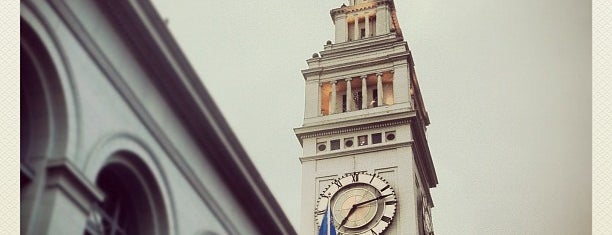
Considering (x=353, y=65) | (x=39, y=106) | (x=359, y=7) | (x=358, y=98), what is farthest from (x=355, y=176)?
(x=39, y=106)

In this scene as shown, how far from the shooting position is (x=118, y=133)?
744 inches

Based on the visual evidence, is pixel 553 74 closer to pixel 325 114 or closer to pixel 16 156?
pixel 16 156

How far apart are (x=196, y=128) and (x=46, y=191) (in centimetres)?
633

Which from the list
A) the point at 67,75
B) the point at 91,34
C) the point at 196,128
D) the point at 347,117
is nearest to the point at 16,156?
the point at 67,75

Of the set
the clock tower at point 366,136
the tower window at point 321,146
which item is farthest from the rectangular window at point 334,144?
the tower window at point 321,146

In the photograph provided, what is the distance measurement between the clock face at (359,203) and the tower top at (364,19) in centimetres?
1024

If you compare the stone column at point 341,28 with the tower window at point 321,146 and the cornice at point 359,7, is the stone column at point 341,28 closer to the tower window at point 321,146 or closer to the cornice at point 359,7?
the cornice at point 359,7

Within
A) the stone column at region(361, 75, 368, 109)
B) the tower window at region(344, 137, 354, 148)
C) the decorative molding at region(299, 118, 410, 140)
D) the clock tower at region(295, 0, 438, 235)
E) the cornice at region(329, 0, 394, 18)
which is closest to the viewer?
the clock tower at region(295, 0, 438, 235)

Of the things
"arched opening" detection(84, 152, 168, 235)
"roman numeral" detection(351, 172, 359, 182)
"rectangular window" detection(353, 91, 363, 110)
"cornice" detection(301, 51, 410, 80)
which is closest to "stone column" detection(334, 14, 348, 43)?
"cornice" detection(301, 51, 410, 80)

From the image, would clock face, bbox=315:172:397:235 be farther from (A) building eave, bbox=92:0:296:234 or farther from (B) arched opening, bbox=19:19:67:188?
(B) arched opening, bbox=19:19:67:188

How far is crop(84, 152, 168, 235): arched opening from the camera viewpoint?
19.4 m

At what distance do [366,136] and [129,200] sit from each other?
3258 centimetres

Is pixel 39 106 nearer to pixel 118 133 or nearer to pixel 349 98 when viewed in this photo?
pixel 118 133

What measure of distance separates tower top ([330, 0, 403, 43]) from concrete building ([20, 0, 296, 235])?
32.6m
